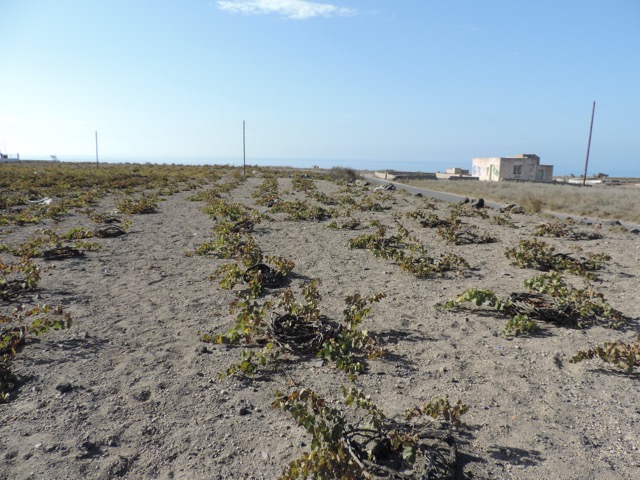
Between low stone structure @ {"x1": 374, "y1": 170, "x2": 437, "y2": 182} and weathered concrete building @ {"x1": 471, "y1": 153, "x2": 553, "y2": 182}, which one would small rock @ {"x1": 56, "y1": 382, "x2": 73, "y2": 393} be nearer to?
low stone structure @ {"x1": 374, "y1": 170, "x2": 437, "y2": 182}

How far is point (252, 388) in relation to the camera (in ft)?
12.2

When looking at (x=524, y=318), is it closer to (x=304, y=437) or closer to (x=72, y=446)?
(x=304, y=437)

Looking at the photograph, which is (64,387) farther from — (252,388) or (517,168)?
(517,168)

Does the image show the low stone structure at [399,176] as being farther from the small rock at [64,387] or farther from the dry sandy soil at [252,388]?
the small rock at [64,387]

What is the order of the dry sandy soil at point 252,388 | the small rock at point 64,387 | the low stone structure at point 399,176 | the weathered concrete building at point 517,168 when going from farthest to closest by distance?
1. the weathered concrete building at point 517,168
2. the low stone structure at point 399,176
3. the small rock at point 64,387
4. the dry sandy soil at point 252,388

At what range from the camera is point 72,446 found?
292cm

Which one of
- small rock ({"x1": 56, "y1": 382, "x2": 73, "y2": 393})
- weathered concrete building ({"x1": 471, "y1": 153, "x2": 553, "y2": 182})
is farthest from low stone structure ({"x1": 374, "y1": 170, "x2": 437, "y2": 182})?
small rock ({"x1": 56, "y1": 382, "x2": 73, "y2": 393})

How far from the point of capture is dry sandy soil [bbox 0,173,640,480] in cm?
283

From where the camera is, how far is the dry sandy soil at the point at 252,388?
283 cm

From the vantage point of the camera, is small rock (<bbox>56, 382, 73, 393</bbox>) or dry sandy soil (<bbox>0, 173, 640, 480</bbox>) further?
small rock (<bbox>56, 382, 73, 393</bbox>)

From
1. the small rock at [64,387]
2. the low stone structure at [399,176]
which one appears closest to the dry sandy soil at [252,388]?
the small rock at [64,387]

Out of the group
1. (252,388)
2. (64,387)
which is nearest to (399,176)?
(252,388)

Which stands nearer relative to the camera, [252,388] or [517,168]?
[252,388]

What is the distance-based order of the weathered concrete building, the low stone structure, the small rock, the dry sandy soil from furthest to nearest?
the weathered concrete building → the low stone structure → the small rock → the dry sandy soil
